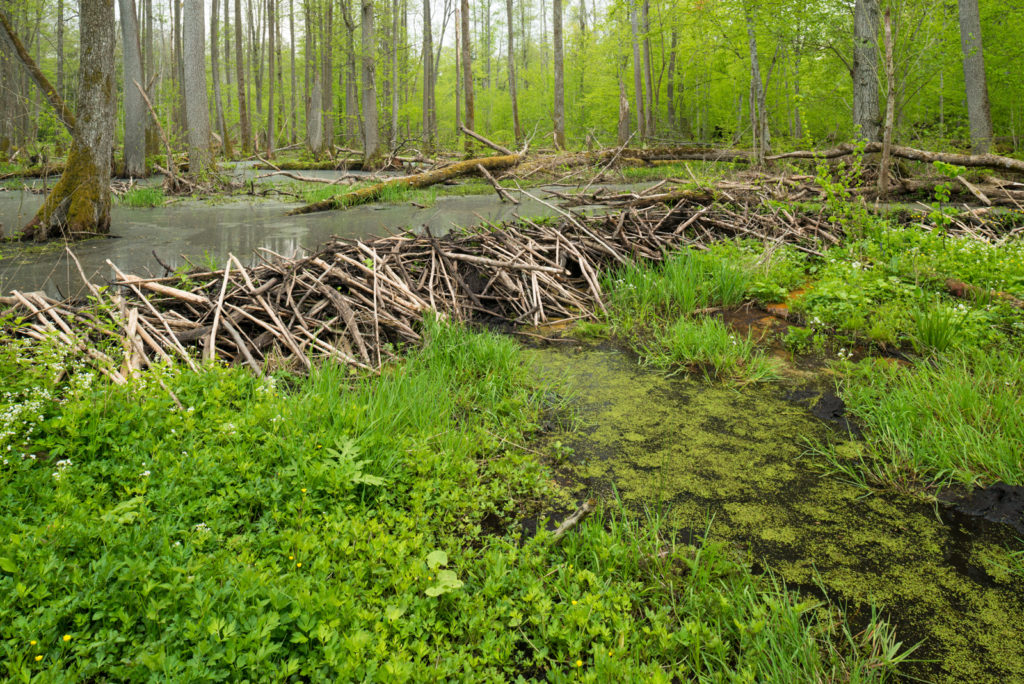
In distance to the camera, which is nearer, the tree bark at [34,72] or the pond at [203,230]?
the pond at [203,230]

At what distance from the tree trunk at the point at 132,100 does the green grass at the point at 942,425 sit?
16896mm

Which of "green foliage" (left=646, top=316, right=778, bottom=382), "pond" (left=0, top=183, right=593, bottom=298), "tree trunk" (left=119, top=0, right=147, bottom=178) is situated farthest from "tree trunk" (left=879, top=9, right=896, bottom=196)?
"tree trunk" (left=119, top=0, right=147, bottom=178)

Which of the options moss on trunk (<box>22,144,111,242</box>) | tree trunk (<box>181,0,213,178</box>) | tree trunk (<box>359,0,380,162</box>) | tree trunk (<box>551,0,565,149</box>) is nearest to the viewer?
moss on trunk (<box>22,144,111,242</box>)

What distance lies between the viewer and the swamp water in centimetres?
181

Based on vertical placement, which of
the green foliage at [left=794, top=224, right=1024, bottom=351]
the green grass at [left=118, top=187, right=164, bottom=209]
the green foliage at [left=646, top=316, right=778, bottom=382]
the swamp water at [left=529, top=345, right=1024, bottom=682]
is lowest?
the swamp water at [left=529, top=345, right=1024, bottom=682]

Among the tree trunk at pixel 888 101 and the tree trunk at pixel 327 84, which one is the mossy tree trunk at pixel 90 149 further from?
the tree trunk at pixel 327 84

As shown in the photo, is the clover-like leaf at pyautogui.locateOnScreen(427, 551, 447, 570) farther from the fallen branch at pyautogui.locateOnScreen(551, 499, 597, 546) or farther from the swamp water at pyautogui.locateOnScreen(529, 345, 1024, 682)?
the swamp water at pyautogui.locateOnScreen(529, 345, 1024, 682)

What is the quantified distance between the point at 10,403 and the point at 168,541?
3.60 ft

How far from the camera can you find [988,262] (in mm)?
4707

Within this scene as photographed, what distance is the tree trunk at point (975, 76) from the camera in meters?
11.4

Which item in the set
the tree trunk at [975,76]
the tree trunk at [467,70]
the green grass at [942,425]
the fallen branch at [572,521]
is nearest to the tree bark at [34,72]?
the fallen branch at [572,521]

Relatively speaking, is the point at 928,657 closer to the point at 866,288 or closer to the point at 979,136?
the point at 866,288

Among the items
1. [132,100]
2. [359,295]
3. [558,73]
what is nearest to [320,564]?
[359,295]

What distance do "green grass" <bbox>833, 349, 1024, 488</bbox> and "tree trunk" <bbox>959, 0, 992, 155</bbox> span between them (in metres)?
11.0
